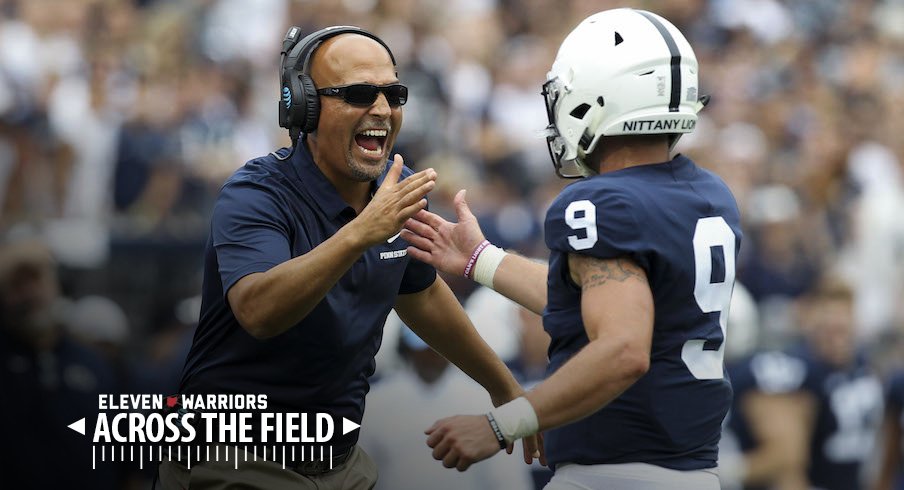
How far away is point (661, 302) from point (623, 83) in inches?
25.7

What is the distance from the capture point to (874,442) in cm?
781

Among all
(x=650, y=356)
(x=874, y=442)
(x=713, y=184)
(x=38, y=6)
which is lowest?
(x=874, y=442)

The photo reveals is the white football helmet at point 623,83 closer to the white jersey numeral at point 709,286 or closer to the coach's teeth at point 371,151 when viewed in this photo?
the white jersey numeral at point 709,286

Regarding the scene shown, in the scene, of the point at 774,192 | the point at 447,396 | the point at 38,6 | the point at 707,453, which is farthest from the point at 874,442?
the point at 38,6

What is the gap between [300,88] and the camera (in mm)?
4000

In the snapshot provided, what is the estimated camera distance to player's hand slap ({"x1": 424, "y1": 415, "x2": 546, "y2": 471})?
335 cm

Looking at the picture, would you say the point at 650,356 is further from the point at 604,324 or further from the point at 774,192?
the point at 774,192

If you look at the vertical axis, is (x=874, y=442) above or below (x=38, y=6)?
below

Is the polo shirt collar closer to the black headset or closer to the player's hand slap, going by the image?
the black headset

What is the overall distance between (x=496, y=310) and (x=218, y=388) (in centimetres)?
313

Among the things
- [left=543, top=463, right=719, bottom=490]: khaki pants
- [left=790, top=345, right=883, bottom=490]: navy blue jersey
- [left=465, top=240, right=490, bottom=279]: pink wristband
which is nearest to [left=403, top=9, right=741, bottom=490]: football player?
[left=543, top=463, right=719, bottom=490]: khaki pants

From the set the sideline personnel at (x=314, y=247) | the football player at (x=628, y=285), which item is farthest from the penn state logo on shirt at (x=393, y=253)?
the football player at (x=628, y=285)

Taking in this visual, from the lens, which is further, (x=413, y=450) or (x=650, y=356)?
(x=413, y=450)

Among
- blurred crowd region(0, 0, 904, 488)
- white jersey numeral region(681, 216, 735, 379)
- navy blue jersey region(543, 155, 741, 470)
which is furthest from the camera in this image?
blurred crowd region(0, 0, 904, 488)
